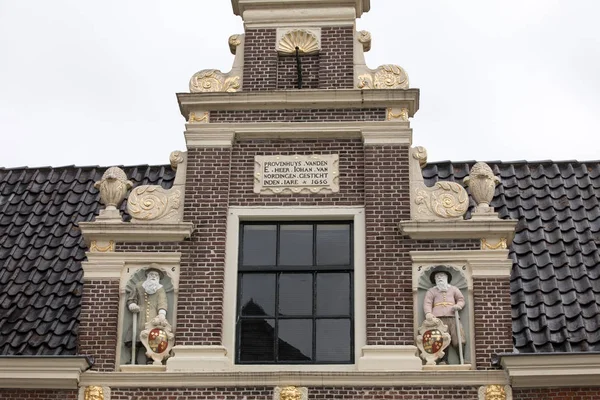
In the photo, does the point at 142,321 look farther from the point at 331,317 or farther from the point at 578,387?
the point at 578,387

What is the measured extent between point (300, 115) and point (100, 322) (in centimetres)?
390

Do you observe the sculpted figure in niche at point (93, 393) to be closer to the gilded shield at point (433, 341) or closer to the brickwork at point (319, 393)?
the brickwork at point (319, 393)

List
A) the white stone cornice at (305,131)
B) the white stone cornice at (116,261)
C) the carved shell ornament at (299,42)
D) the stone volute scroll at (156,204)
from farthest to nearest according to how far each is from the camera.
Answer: the carved shell ornament at (299,42)
the white stone cornice at (305,131)
the stone volute scroll at (156,204)
the white stone cornice at (116,261)

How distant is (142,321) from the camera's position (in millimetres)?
16016

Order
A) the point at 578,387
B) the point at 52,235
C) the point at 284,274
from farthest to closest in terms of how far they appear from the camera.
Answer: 1. the point at 52,235
2. the point at 284,274
3. the point at 578,387

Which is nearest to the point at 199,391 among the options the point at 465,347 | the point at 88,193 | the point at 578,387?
the point at 465,347

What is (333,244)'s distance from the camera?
16.6m

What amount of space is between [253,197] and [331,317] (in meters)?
1.98

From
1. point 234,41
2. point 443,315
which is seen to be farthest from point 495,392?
point 234,41

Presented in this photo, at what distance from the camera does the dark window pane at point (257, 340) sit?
52.0 ft

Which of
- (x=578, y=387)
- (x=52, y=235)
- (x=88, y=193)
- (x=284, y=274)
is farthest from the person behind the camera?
(x=88, y=193)

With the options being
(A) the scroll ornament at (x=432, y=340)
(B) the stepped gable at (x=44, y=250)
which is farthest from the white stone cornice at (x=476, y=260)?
(B) the stepped gable at (x=44, y=250)

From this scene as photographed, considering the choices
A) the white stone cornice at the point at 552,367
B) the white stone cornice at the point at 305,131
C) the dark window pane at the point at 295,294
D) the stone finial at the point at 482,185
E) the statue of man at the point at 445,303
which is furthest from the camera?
the white stone cornice at the point at 305,131

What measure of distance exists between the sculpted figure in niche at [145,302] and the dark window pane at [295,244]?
1.61 m
